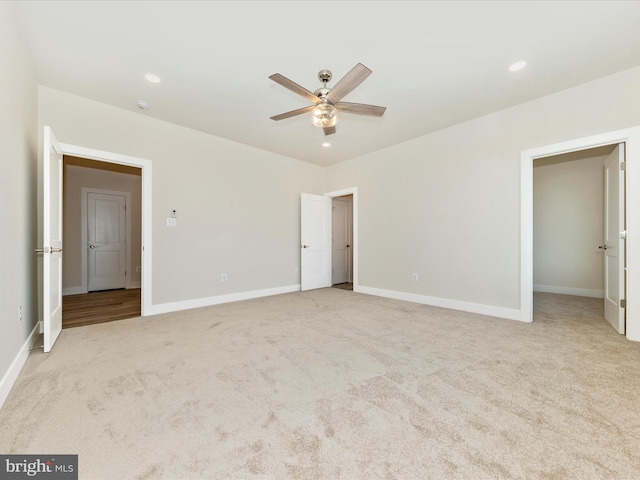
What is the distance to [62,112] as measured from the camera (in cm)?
325

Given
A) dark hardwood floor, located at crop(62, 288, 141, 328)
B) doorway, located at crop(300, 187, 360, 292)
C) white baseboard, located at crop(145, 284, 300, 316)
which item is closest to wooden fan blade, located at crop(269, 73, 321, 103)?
doorway, located at crop(300, 187, 360, 292)

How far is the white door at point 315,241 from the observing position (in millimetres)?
5711

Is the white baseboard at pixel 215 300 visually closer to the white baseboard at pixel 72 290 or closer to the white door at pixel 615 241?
the white baseboard at pixel 72 290

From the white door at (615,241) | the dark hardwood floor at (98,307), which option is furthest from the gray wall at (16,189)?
the white door at (615,241)

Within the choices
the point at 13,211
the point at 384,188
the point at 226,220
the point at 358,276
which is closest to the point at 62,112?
the point at 13,211

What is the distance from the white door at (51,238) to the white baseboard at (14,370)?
0.15 m

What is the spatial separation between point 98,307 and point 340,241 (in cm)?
495

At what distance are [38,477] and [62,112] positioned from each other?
12.2 ft

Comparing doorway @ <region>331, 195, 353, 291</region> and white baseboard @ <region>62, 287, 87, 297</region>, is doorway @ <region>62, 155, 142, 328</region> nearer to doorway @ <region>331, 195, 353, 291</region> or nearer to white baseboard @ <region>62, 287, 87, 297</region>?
white baseboard @ <region>62, 287, 87, 297</region>

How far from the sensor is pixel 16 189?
7.41 ft

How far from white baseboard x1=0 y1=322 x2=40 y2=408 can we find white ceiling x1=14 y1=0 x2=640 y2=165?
264 cm

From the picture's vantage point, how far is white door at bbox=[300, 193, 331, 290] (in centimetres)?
571

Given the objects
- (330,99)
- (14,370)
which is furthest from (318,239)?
(14,370)

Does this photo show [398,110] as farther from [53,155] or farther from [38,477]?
[38,477]
